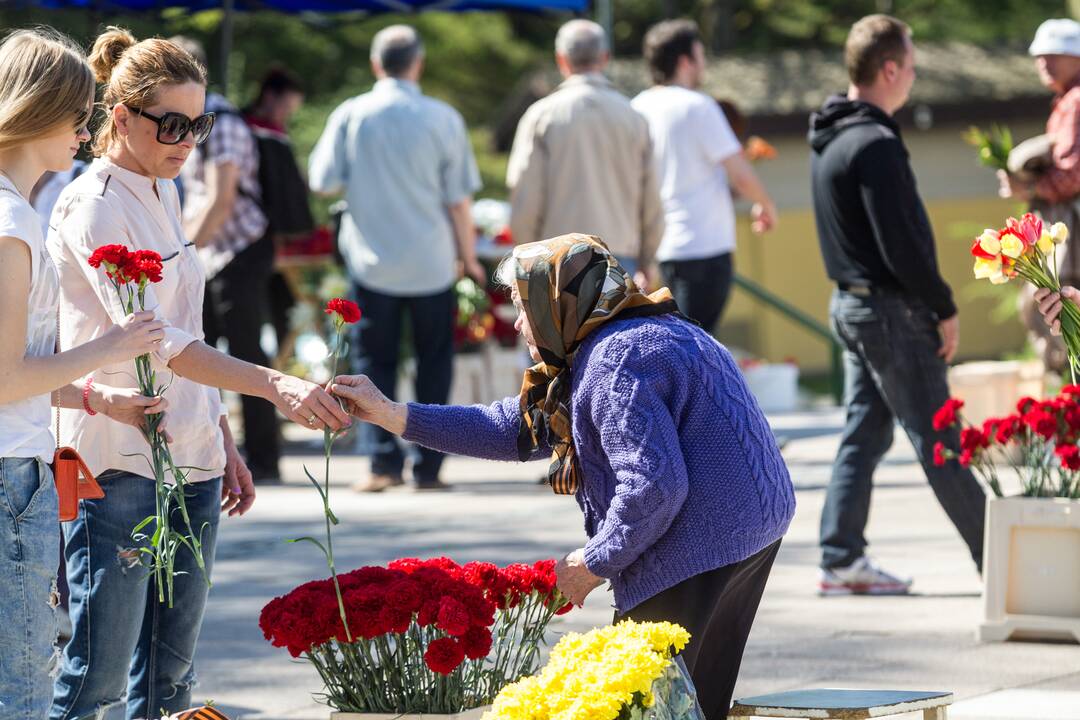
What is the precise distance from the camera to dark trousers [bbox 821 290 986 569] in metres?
6.22

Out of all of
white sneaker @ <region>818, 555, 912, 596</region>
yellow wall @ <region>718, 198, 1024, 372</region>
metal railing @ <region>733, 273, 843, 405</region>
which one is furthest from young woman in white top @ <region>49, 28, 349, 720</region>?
yellow wall @ <region>718, 198, 1024, 372</region>

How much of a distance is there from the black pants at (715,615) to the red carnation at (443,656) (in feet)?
1.27

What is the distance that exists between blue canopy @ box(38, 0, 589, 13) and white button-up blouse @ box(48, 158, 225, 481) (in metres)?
7.18

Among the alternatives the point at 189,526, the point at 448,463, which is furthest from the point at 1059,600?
the point at 448,463

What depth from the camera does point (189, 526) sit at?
3580 mm

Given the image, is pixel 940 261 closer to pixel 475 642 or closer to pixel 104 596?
pixel 475 642

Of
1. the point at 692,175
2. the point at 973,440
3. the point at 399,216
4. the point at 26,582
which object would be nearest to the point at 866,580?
the point at 973,440

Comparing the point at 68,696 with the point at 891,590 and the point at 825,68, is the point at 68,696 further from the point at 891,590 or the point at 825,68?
the point at 825,68

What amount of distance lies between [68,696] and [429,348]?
545 centimetres

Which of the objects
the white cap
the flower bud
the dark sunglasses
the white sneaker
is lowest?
the white sneaker

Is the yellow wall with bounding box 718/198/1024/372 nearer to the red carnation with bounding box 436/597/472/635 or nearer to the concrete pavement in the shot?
the concrete pavement

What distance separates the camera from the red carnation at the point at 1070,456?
557 cm

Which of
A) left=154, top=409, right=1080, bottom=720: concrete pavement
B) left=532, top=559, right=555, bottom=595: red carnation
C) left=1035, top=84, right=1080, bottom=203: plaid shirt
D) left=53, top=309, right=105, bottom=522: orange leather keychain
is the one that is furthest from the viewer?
left=1035, top=84, right=1080, bottom=203: plaid shirt

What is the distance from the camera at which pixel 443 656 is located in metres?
3.60
